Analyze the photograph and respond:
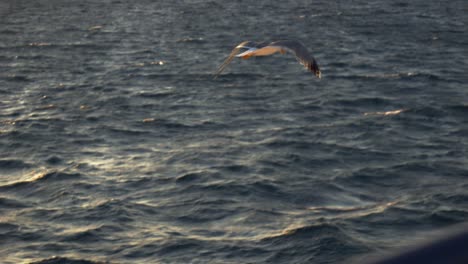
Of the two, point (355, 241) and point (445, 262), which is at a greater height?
point (445, 262)

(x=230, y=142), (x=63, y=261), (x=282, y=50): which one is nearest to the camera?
(x=63, y=261)

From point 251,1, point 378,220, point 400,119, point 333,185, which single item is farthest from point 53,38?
point 378,220

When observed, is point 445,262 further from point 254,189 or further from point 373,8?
point 373,8

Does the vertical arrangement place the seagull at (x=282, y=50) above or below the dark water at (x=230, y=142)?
above

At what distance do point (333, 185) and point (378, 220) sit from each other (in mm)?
2063

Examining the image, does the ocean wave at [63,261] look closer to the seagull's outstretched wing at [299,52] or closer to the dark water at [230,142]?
the dark water at [230,142]

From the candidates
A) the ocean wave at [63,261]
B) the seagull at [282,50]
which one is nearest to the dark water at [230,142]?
the ocean wave at [63,261]

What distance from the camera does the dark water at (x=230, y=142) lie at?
14.3 metres

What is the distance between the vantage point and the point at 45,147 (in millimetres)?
19797

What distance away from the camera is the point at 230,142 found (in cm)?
1955

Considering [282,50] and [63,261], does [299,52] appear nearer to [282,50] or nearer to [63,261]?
[282,50]

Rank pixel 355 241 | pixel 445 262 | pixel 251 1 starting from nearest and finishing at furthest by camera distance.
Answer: pixel 445 262, pixel 355 241, pixel 251 1

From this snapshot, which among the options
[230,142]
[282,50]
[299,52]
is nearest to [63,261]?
[282,50]

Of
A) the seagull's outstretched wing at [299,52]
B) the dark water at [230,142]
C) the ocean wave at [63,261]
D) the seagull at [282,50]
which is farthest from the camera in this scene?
the dark water at [230,142]
